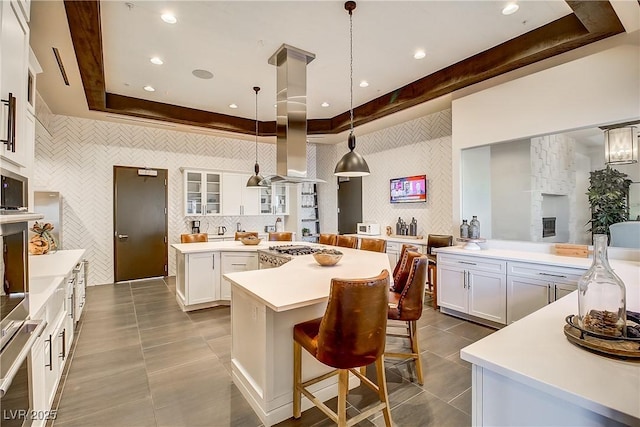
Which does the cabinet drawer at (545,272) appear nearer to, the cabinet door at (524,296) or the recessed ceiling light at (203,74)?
the cabinet door at (524,296)

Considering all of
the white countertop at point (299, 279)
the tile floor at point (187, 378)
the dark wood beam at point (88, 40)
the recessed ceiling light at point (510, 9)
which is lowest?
the tile floor at point (187, 378)

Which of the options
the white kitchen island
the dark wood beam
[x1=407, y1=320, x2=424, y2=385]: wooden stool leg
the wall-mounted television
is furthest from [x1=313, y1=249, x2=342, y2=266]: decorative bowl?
the wall-mounted television

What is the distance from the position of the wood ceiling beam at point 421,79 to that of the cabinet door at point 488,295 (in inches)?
97.8

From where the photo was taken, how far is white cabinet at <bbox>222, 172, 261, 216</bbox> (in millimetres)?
6590

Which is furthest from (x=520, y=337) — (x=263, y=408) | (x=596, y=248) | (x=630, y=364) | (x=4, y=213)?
(x=4, y=213)

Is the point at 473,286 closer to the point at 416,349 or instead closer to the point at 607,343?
the point at 416,349

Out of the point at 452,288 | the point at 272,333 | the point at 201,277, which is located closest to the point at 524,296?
the point at 452,288

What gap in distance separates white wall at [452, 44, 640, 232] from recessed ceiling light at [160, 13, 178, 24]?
3704mm

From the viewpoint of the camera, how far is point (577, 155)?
135 inches

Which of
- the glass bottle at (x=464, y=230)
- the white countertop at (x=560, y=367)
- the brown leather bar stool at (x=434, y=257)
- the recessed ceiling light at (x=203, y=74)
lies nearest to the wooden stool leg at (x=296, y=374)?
the white countertop at (x=560, y=367)

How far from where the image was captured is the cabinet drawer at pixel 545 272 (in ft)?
9.58

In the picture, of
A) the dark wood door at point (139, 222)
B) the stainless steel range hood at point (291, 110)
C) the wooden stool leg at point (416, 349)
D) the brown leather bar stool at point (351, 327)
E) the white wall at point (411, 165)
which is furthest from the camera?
the dark wood door at point (139, 222)

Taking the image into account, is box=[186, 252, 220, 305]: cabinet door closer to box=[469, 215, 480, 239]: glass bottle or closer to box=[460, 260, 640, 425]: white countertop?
box=[469, 215, 480, 239]: glass bottle

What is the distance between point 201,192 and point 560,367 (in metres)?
6.38
